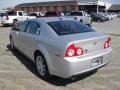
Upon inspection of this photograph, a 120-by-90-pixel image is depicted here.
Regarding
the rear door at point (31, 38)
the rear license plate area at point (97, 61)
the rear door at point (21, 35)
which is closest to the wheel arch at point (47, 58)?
the rear door at point (31, 38)

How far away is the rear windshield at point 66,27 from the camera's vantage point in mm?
6121

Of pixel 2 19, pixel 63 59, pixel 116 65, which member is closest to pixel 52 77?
pixel 63 59

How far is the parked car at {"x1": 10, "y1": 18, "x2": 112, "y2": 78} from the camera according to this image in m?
5.28

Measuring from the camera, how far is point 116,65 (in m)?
7.46

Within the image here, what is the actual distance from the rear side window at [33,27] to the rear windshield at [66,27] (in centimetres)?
50

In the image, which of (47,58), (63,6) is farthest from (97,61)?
(63,6)

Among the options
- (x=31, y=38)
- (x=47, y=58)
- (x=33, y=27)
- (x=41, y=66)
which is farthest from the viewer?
(x=33, y=27)

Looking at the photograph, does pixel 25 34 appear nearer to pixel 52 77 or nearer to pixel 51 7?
pixel 52 77

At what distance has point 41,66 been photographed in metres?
6.30

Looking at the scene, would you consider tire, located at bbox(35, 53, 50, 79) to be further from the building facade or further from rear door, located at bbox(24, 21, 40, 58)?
the building facade

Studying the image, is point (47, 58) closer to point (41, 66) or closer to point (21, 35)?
point (41, 66)

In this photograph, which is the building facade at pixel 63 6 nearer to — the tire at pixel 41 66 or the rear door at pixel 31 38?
the rear door at pixel 31 38

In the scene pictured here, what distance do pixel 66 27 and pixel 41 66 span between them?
126 cm

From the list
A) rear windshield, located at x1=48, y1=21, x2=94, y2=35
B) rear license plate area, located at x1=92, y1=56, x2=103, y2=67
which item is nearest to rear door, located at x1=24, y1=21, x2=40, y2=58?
rear windshield, located at x1=48, y1=21, x2=94, y2=35
